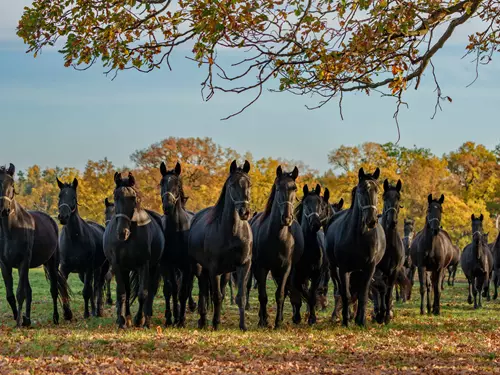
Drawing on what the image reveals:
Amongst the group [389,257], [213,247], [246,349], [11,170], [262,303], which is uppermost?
[11,170]

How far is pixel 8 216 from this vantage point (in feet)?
45.5

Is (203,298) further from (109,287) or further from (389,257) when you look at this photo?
(109,287)

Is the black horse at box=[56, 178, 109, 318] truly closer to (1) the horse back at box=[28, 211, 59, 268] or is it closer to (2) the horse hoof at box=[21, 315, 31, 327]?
(1) the horse back at box=[28, 211, 59, 268]

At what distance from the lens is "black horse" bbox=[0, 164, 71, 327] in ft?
44.2

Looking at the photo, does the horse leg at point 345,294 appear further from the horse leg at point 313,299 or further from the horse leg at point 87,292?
the horse leg at point 87,292

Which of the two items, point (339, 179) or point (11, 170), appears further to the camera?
point (339, 179)

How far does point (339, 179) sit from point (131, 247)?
44.8m

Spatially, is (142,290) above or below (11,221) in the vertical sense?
below

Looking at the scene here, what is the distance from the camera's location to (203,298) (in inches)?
542

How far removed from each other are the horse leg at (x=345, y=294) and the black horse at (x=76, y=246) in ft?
16.9

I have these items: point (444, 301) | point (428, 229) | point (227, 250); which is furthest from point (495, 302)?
point (227, 250)

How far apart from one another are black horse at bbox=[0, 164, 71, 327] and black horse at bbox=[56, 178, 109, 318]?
60 cm

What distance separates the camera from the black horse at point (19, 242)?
13484 mm

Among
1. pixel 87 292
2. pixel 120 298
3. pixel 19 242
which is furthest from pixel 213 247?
pixel 87 292
